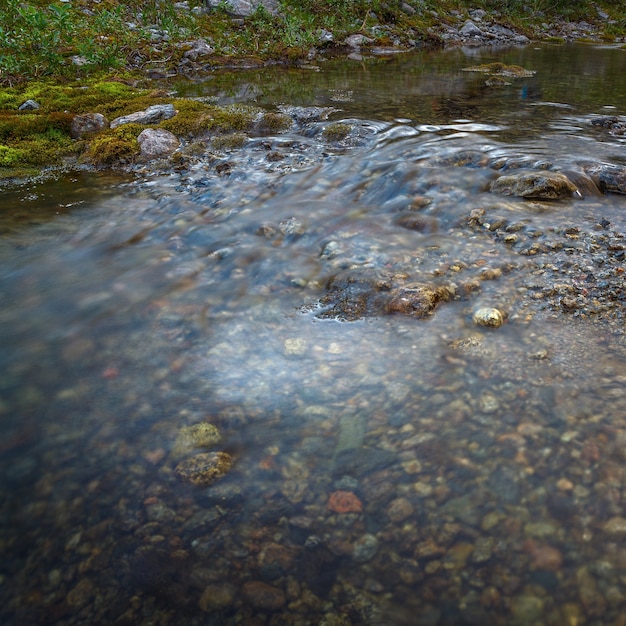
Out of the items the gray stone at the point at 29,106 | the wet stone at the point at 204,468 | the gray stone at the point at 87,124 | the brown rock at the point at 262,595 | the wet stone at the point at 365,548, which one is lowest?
the wet stone at the point at 365,548

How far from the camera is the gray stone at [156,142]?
11.3 metres

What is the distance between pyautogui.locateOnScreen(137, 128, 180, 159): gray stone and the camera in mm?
11312

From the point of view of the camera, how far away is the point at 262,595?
264 centimetres

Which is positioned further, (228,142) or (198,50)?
(198,50)

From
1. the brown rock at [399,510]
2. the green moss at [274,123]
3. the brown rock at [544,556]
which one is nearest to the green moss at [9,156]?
the green moss at [274,123]

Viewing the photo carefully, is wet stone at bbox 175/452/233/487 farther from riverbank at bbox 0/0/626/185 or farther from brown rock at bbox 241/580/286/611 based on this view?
riverbank at bbox 0/0/626/185

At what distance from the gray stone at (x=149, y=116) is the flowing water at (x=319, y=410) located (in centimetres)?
569

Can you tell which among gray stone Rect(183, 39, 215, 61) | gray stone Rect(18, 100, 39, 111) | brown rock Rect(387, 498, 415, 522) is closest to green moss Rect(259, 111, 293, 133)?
gray stone Rect(18, 100, 39, 111)

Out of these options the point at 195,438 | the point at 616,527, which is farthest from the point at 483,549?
the point at 195,438

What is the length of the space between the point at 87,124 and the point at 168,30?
886 inches

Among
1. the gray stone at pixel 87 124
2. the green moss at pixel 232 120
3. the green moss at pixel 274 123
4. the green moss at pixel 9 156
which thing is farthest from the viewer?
the green moss at pixel 274 123

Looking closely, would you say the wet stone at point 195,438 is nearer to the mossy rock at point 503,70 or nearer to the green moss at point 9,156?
the green moss at point 9,156

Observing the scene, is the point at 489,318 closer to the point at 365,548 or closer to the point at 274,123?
the point at 365,548

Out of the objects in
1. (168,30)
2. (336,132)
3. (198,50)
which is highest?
(168,30)
